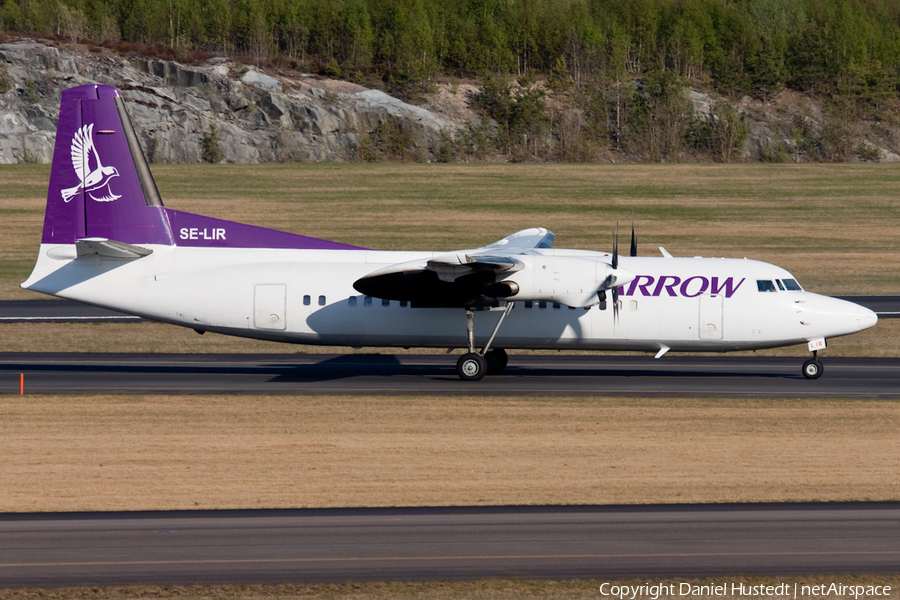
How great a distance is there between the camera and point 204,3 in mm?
96375

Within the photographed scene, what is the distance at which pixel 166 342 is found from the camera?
2905 cm

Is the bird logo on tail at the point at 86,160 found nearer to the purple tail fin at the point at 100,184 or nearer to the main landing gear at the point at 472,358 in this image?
the purple tail fin at the point at 100,184

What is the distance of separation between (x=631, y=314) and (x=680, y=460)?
7033 millimetres

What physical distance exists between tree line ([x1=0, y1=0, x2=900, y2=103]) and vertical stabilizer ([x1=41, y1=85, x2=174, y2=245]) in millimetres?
64132

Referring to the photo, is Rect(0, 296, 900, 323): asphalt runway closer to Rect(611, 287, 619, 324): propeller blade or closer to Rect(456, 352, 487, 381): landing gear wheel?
Rect(456, 352, 487, 381): landing gear wheel

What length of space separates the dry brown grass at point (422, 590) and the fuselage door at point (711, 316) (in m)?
12.3

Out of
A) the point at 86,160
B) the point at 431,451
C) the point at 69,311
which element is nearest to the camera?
the point at 431,451

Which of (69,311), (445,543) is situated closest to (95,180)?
(69,311)

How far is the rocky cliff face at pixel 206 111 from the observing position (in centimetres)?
7356

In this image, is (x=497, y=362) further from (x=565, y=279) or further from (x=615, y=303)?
(x=565, y=279)

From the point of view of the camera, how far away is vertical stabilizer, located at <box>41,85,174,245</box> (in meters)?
22.9

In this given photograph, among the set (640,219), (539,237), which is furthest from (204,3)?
(539,237)

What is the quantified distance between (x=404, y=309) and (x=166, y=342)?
31.5 ft

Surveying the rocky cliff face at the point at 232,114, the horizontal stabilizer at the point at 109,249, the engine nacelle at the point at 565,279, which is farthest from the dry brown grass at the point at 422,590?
the rocky cliff face at the point at 232,114
